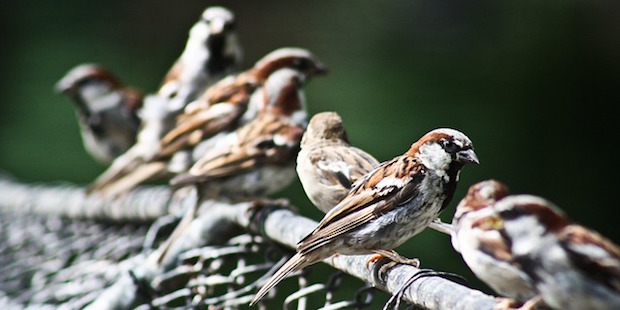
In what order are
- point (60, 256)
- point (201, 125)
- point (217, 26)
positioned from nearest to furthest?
point (60, 256), point (201, 125), point (217, 26)

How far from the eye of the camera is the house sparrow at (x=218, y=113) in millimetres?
2703

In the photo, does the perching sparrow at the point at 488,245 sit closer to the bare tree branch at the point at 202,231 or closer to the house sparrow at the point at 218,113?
the bare tree branch at the point at 202,231

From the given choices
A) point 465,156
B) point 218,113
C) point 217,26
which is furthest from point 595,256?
point 217,26

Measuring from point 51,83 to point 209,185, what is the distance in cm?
450

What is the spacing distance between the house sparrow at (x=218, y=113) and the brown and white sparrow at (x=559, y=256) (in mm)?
1455

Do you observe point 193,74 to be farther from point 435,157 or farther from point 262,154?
point 435,157

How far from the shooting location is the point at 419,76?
5.28 metres

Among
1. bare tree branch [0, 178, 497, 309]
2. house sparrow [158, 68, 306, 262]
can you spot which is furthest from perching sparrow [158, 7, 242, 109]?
house sparrow [158, 68, 306, 262]

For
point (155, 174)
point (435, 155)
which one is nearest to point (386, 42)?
point (155, 174)

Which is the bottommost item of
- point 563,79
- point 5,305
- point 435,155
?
point 563,79

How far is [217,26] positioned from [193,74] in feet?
0.64

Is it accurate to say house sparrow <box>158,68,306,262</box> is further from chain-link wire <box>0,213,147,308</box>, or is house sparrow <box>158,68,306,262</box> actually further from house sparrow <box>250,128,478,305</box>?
house sparrow <box>250,128,478,305</box>

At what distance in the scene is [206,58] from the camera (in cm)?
348

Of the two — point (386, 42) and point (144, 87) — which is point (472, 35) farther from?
point (144, 87)
